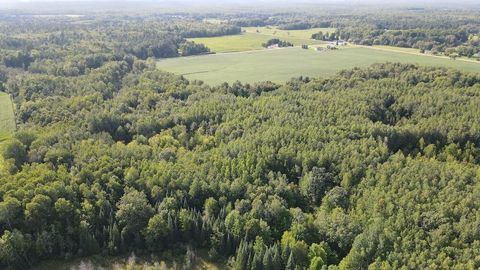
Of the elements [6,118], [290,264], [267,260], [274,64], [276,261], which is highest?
[274,64]

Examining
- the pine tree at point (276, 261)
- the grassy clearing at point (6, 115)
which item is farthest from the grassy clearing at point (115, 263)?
the grassy clearing at point (6, 115)

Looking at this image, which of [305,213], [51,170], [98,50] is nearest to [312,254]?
[305,213]

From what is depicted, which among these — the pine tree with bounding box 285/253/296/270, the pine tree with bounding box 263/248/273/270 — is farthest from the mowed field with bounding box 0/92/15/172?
the pine tree with bounding box 285/253/296/270

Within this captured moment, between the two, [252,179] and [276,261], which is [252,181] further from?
[276,261]

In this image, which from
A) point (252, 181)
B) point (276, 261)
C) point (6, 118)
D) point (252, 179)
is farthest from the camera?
point (6, 118)

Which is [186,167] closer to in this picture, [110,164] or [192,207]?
[192,207]

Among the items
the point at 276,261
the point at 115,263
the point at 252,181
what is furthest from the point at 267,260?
the point at 115,263

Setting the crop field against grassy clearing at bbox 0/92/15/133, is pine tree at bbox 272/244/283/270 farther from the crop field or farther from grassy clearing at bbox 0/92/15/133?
the crop field
